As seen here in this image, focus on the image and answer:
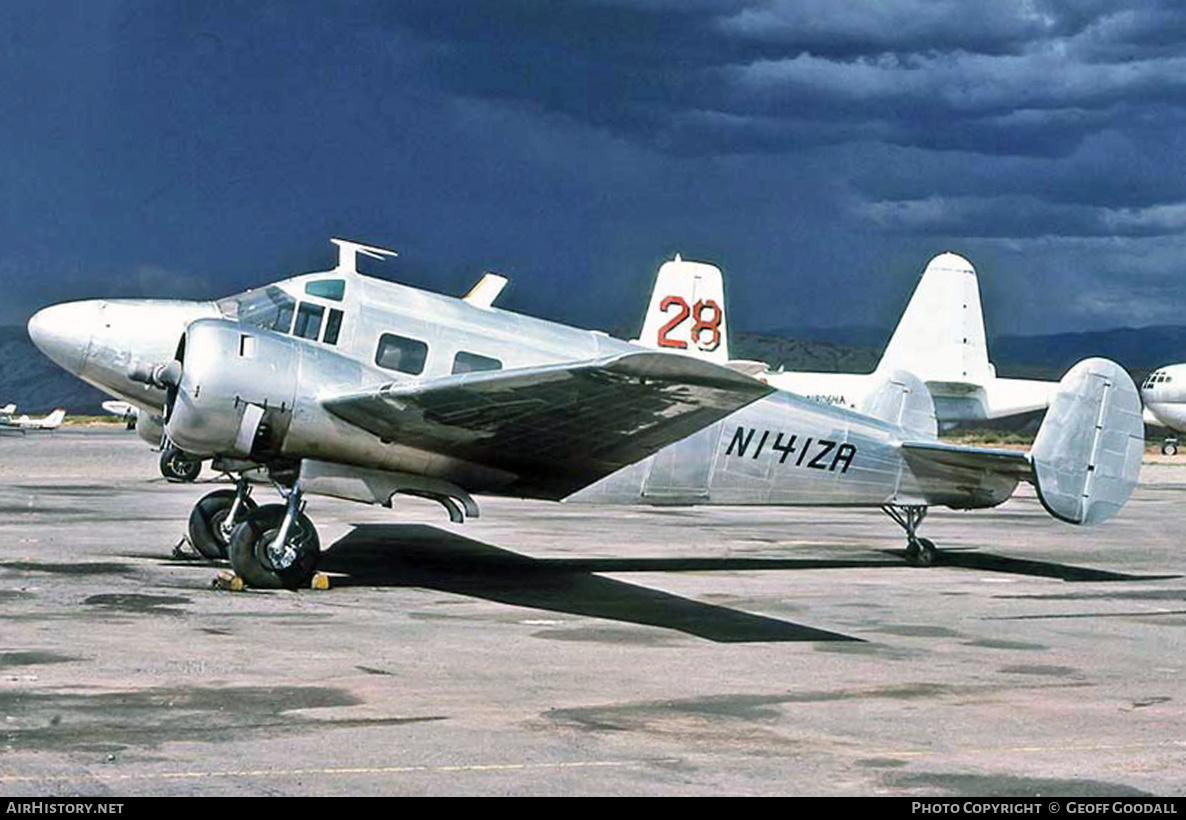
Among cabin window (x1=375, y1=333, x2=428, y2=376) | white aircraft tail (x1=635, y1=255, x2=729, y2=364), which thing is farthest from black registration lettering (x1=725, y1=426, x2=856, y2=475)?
white aircraft tail (x1=635, y1=255, x2=729, y2=364)

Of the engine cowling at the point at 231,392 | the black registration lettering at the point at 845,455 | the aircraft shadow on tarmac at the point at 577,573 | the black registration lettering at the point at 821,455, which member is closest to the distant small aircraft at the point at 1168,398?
the aircraft shadow on tarmac at the point at 577,573

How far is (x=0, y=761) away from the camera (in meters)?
7.49

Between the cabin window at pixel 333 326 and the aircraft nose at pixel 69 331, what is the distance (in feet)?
7.88

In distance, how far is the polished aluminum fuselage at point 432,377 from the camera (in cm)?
1474

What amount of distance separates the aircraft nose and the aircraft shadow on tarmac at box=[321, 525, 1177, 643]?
351 centimetres

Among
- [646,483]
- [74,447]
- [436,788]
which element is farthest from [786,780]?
[74,447]

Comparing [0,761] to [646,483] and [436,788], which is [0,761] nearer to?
[436,788]

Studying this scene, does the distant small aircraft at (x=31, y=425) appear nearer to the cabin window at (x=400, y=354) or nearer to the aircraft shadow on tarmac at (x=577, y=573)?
the aircraft shadow on tarmac at (x=577, y=573)

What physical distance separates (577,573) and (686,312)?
24.7 m

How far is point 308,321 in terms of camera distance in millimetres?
15281

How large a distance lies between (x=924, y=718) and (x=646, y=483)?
25.6 ft

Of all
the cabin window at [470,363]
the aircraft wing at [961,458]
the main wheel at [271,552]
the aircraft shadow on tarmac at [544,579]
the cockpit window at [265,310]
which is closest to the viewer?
the aircraft shadow on tarmac at [544,579]

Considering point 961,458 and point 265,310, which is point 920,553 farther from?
point 265,310

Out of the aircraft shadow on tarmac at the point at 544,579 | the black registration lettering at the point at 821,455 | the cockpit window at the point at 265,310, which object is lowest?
the aircraft shadow on tarmac at the point at 544,579
